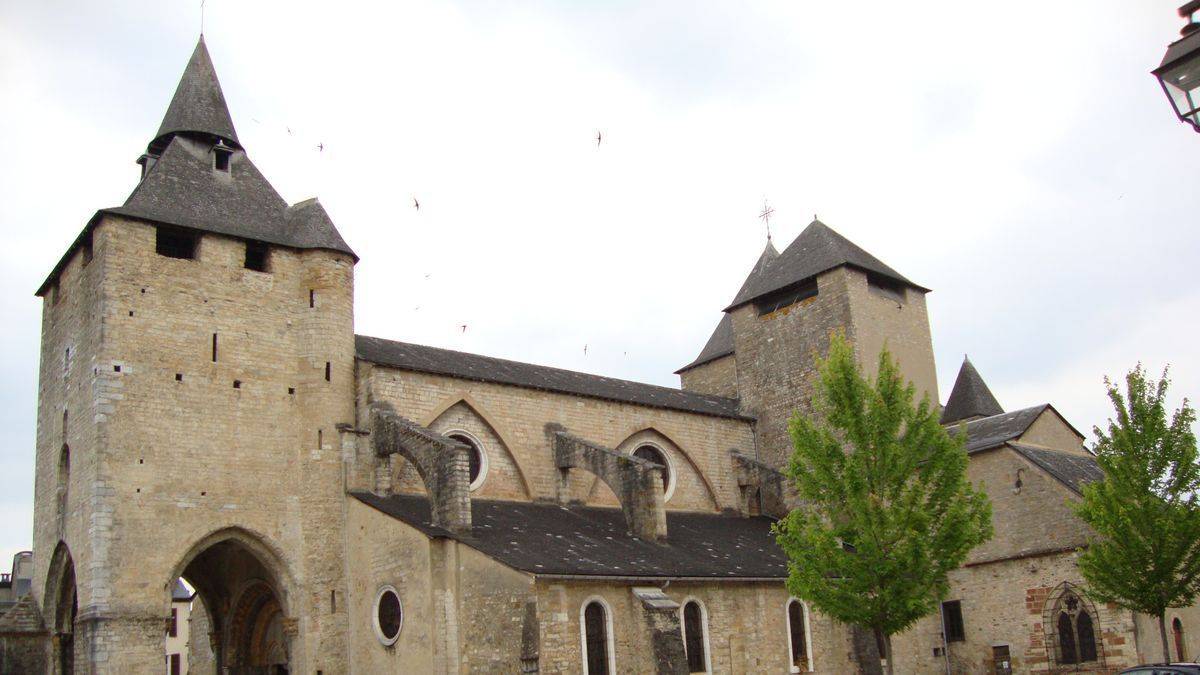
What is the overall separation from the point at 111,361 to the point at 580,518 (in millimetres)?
10103

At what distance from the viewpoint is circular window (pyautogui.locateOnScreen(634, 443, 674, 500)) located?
88.7 feet

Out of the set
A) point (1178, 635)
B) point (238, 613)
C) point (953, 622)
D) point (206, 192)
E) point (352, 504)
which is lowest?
point (1178, 635)

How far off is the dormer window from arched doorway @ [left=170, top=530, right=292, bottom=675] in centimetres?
842

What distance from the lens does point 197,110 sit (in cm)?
2445

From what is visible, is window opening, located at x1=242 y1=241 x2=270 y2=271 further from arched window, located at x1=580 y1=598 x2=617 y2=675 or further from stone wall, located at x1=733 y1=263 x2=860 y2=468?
stone wall, located at x1=733 y1=263 x2=860 y2=468

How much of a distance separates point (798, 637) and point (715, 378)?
11.1 metres

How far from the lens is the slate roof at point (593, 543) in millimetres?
18747

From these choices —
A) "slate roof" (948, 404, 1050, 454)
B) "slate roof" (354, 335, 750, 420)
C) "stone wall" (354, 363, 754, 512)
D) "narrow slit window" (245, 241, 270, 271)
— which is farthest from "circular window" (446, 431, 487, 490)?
"slate roof" (948, 404, 1050, 454)

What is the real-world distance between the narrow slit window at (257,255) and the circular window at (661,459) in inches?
405

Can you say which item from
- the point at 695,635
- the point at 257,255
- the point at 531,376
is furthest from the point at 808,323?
the point at 257,255

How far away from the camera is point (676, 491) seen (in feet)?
88.8

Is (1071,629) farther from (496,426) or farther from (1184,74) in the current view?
(1184,74)

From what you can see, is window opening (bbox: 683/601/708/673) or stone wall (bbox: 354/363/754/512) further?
stone wall (bbox: 354/363/754/512)

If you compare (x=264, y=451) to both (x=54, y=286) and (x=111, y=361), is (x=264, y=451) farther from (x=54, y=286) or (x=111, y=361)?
(x=54, y=286)
